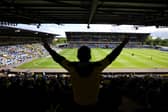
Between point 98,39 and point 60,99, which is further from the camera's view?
point 98,39

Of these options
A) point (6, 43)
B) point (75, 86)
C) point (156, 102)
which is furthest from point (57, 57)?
point (6, 43)

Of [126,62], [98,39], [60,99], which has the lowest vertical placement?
[126,62]

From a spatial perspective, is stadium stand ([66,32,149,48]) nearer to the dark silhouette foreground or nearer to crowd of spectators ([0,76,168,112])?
crowd of spectators ([0,76,168,112])

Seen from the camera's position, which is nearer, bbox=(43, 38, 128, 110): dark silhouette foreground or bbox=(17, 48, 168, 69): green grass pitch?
bbox=(43, 38, 128, 110): dark silhouette foreground

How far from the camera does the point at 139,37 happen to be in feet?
340

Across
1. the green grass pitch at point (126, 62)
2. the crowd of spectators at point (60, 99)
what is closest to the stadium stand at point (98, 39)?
the green grass pitch at point (126, 62)

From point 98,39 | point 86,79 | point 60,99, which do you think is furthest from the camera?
point 98,39

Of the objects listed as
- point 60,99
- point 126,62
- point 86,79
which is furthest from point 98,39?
point 86,79

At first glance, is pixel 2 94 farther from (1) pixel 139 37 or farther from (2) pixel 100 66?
(1) pixel 139 37

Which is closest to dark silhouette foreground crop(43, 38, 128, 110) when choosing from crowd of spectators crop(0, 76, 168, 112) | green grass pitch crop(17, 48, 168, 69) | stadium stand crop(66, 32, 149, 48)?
crowd of spectators crop(0, 76, 168, 112)

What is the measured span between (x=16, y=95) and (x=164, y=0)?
15.2ft

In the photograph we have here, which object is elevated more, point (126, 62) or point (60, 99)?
point (60, 99)

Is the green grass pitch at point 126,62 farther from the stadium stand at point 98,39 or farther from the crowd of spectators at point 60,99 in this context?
the stadium stand at point 98,39

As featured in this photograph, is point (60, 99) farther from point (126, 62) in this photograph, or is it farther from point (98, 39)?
point (98, 39)
